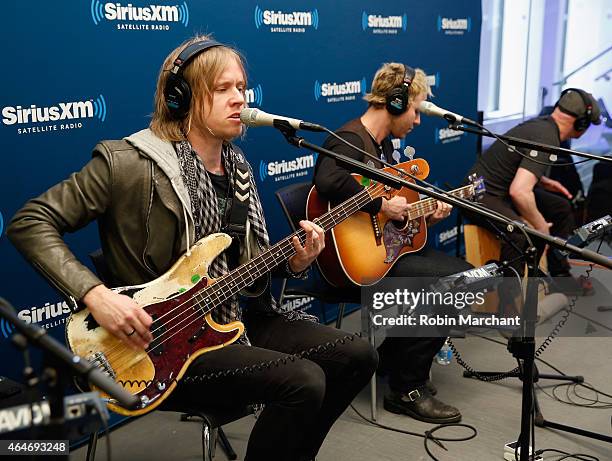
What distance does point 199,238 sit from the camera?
2141mm

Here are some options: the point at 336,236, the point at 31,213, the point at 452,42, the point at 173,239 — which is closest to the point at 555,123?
the point at 452,42

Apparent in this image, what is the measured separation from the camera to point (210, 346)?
2.04 m

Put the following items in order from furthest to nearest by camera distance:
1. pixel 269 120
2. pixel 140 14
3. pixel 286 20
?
pixel 286 20 → pixel 140 14 → pixel 269 120

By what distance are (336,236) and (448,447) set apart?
0.94 m

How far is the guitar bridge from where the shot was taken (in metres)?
1.87

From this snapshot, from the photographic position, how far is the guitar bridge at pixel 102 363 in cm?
187

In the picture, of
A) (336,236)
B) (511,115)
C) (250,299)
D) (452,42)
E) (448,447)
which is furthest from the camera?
(511,115)

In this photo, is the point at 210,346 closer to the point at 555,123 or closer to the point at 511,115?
the point at 555,123

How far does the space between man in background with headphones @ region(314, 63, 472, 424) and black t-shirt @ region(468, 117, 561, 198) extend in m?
0.90

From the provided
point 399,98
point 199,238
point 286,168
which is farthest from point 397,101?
Answer: point 199,238

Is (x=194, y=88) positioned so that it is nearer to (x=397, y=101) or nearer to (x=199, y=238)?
(x=199, y=238)

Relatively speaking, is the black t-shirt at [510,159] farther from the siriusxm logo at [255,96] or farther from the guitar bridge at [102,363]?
the guitar bridge at [102,363]

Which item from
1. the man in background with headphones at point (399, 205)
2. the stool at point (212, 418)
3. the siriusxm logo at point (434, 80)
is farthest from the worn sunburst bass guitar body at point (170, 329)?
the siriusxm logo at point (434, 80)

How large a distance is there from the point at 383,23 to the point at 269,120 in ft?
8.60
